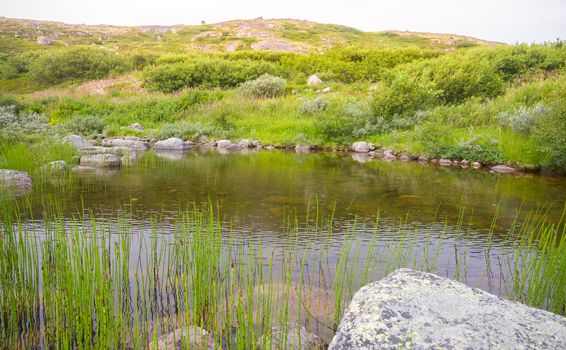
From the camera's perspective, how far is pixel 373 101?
22812 mm

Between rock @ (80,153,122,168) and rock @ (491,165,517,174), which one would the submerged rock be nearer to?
rock @ (80,153,122,168)

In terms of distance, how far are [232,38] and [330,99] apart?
190ft

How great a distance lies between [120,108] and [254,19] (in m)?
80.4

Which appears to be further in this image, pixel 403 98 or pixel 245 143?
pixel 245 143

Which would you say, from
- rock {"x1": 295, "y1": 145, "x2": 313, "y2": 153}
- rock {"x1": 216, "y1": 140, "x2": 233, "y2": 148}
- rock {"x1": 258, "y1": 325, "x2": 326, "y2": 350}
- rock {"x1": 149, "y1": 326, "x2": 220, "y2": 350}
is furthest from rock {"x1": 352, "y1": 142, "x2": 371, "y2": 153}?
rock {"x1": 149, "y1": 326, "x2": 220, "y2": 350}

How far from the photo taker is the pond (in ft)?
16.3

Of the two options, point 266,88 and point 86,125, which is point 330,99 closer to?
point 266,88

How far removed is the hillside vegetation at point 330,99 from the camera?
56.1ft

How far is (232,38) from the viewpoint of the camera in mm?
79312

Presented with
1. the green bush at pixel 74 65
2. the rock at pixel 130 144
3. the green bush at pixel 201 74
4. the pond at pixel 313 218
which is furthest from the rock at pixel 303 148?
the green bush at pixel 74 65

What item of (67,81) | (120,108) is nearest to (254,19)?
(67,81)

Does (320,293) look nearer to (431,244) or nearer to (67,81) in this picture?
(431,244)

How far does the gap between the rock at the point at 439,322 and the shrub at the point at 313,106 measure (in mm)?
22091

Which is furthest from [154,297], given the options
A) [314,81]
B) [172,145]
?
[314,81]
